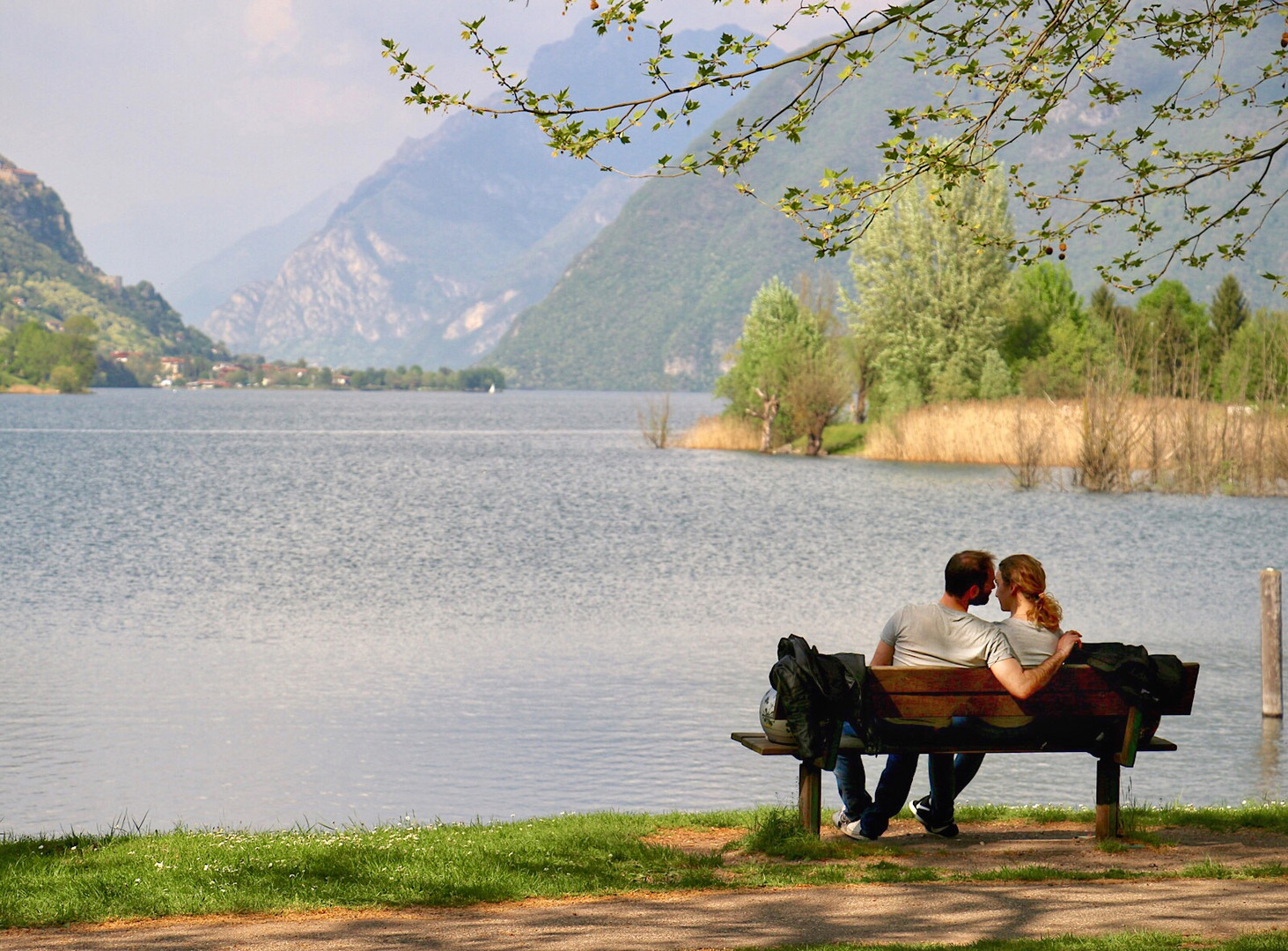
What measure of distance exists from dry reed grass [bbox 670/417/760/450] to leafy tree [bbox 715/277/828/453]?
868 mm

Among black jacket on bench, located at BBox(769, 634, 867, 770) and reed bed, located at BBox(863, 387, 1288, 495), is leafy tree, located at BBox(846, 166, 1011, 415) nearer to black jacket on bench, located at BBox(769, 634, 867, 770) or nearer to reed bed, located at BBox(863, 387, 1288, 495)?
reed bed, located at BBox(863, 387, 1288, 495)

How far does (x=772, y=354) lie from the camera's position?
73.7m

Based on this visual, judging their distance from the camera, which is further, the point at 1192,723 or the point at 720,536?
the point at 720,536

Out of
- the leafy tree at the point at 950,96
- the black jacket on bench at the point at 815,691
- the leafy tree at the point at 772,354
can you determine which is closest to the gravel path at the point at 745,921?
the black jacket on bench at the point at 815,691

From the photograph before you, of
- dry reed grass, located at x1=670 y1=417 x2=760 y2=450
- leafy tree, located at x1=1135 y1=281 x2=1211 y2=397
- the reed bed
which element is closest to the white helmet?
the reed bed

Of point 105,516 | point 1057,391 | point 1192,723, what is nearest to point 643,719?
point 1192,723

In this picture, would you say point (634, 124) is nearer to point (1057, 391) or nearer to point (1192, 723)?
point (1192, 723)

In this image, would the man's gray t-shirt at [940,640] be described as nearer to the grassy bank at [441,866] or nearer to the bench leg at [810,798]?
the bench leg at [810,798]

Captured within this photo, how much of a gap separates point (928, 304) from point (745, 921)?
2555 inches

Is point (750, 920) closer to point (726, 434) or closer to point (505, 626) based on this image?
point (505, 626)

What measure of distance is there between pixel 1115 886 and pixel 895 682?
150cm

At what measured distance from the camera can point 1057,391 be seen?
66.7 metres

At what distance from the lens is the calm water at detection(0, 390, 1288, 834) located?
14.0 m

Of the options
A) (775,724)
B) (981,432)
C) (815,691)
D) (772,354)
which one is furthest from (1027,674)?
(772,354)
